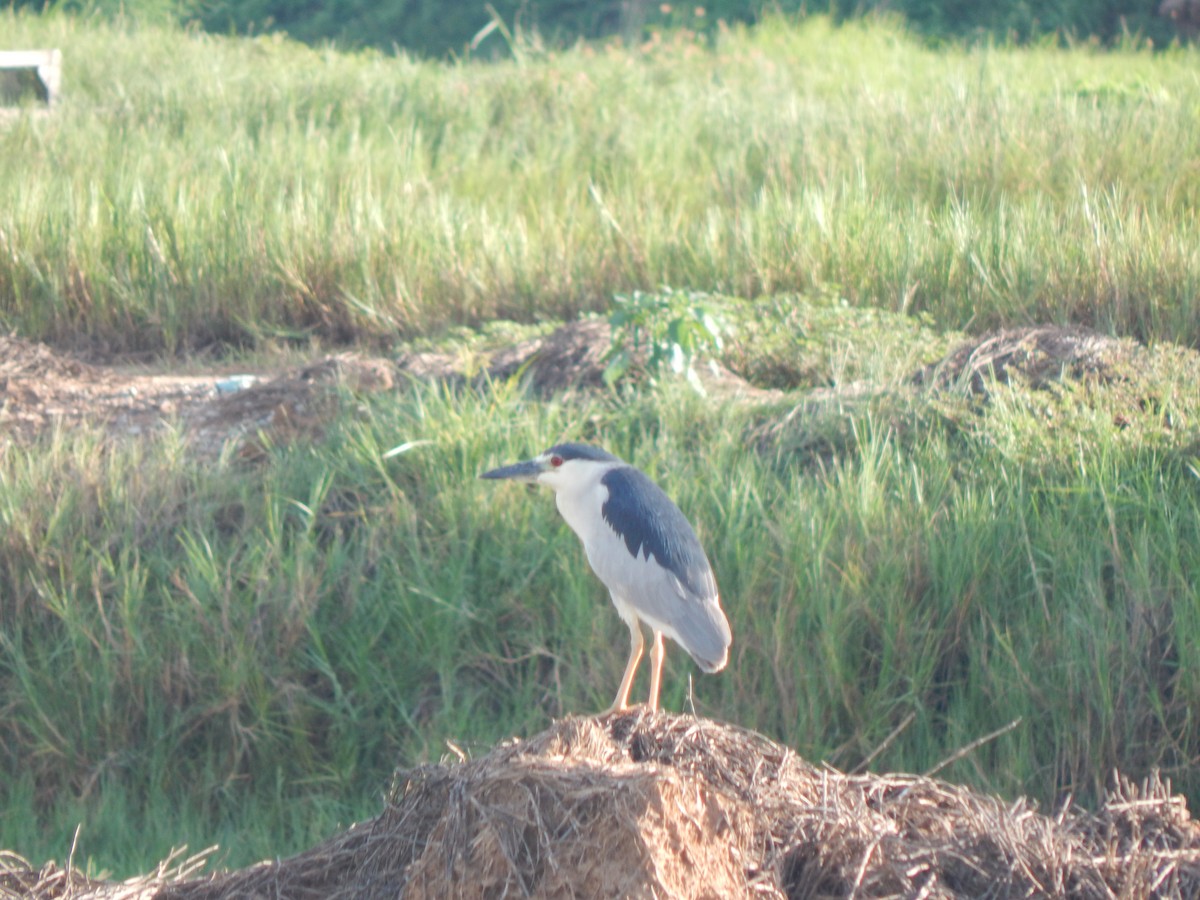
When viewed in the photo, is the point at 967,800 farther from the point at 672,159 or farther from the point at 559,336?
the point at 672,159

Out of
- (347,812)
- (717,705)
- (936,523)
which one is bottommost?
(347,812)

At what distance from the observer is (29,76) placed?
10.6 metres

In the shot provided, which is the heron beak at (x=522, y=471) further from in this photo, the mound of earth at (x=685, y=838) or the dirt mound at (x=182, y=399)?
the dirt mound at (x=182, y=399)

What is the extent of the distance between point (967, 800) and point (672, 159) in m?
5.95

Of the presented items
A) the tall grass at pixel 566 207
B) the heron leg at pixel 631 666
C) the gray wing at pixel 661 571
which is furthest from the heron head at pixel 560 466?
the tall grass at pixel 566 207

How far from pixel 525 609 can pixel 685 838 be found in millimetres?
1986

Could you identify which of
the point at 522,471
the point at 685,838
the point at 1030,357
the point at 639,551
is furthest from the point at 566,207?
the point at 685,838

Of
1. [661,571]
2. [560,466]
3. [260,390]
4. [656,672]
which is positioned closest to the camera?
[661,571]

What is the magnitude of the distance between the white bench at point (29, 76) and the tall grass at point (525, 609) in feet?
21.3

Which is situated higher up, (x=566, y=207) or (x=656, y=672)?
(x=566, y=207)

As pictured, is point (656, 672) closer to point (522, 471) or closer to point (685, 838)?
point (522, 471)

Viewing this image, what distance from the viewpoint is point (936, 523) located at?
4.19m

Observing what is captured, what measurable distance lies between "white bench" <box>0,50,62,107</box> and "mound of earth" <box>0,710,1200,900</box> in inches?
343

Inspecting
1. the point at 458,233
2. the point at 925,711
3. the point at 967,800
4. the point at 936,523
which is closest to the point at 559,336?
the point at 458,233
